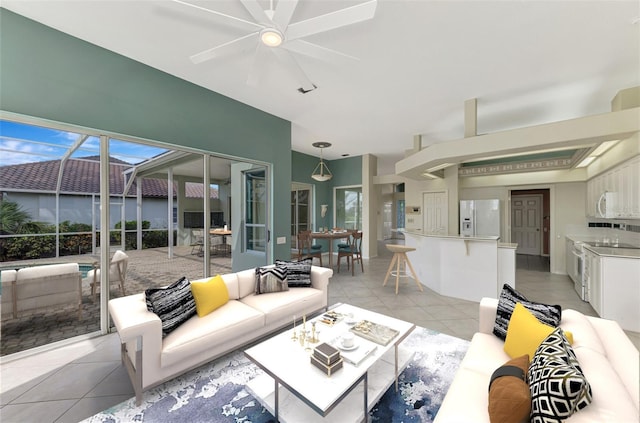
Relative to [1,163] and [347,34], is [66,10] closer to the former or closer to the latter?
[1,163]

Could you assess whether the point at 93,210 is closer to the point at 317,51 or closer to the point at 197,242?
the point at 197,242

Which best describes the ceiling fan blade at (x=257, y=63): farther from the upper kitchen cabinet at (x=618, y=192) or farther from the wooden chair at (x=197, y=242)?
the upper kitchen cabinet at (x=618, y=192)

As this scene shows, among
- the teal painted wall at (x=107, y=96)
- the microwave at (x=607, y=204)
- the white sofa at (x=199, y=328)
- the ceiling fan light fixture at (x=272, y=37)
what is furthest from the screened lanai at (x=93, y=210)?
the microwave at (x=607, y=204)

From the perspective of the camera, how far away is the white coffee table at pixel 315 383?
4.62 ft

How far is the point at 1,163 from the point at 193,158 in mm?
1744

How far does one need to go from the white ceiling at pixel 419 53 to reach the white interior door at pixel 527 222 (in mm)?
4442

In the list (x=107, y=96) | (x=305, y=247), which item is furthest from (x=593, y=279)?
(x=107, y=96)

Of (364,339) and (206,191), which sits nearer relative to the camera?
(364,339)

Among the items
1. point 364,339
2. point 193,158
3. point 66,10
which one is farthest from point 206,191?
point 364,339

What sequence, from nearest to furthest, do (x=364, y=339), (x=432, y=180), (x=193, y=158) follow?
1. (x=364, y=339)
2. (x=193, y=158)
3. (x=432, y=180)

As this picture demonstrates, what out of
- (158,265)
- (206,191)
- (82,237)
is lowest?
(158,265)

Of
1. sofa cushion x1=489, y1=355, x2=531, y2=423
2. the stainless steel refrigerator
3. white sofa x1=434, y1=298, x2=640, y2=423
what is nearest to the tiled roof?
white sofa x1=434, y1=298, x2=640, y2=423

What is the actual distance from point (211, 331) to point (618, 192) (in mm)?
6013

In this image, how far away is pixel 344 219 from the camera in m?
8.34
